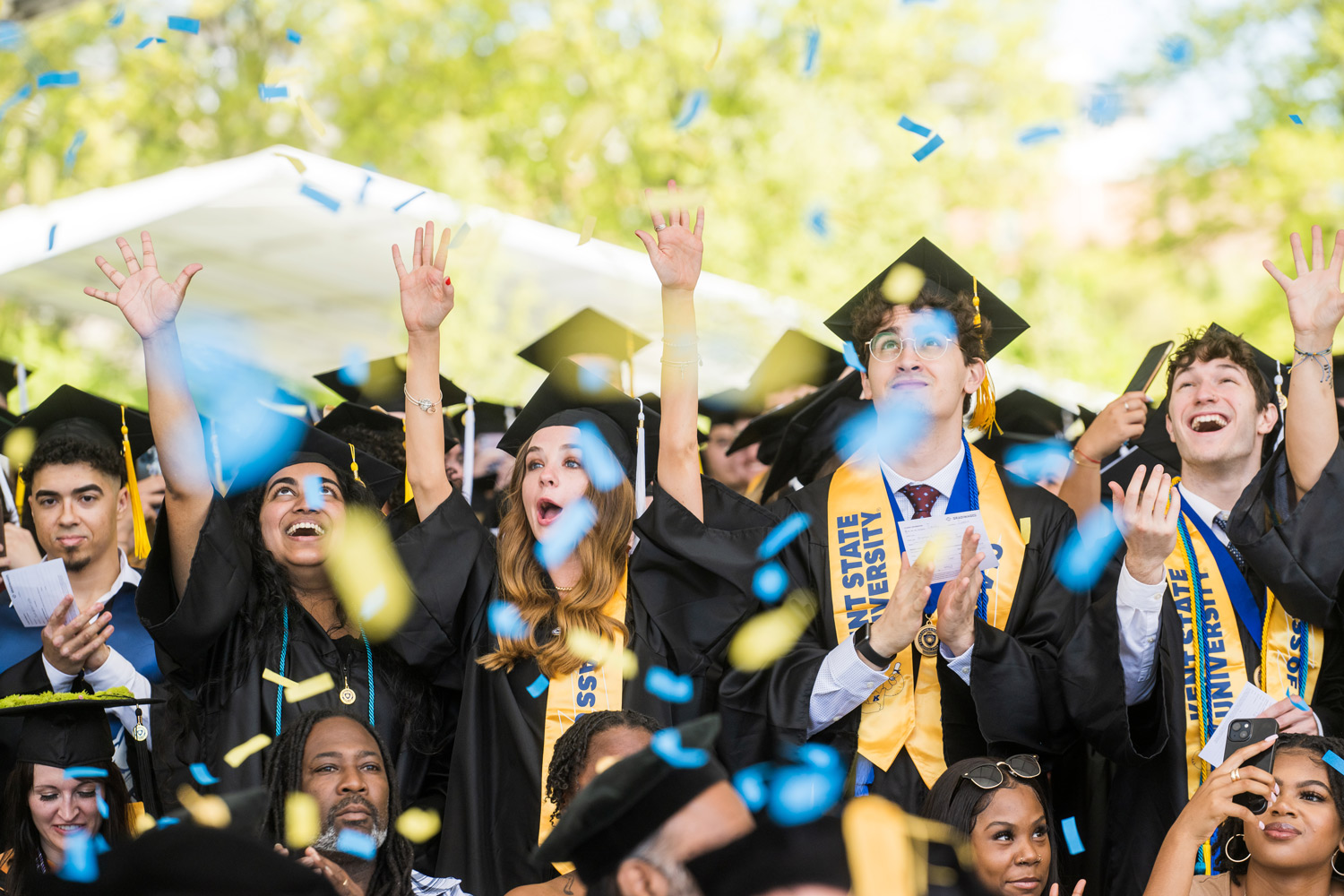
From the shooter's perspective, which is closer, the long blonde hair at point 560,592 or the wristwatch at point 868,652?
the wristwatch at point 868,652

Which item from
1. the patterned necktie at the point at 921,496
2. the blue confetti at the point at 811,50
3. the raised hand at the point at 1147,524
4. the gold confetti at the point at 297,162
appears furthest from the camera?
the blue confetti at the point at 811,50

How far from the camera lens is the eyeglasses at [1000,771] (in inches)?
137

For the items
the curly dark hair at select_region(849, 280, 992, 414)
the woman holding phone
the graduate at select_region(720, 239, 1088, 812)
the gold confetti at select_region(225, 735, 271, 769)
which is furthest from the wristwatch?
the gold confetti at select_region(225, 735, 271, 769)

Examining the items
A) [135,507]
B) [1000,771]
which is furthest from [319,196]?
[1000,771]

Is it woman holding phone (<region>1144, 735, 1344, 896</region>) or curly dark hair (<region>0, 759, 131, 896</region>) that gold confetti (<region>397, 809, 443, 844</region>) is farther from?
woman holding phone (<region>1144, 735, 1344, 896</region>)

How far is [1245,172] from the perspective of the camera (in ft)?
51.3

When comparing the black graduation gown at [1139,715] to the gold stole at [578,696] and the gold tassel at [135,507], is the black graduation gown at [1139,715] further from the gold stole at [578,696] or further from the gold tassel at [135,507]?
the gold tassel at [135,507]

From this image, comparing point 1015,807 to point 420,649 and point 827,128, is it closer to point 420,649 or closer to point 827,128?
point 420,649

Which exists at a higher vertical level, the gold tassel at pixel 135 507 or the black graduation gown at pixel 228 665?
the gold tassel at pixel 135 507

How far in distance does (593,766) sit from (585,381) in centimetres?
141

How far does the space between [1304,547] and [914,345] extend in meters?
1.17

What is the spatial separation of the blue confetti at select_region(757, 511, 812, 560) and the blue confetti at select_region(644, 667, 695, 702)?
0.41 meters

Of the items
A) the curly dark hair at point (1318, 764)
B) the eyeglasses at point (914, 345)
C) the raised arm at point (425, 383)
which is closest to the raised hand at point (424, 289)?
the raised arm at point (425, 383)

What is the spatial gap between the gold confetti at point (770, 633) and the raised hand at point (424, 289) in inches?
49.9
